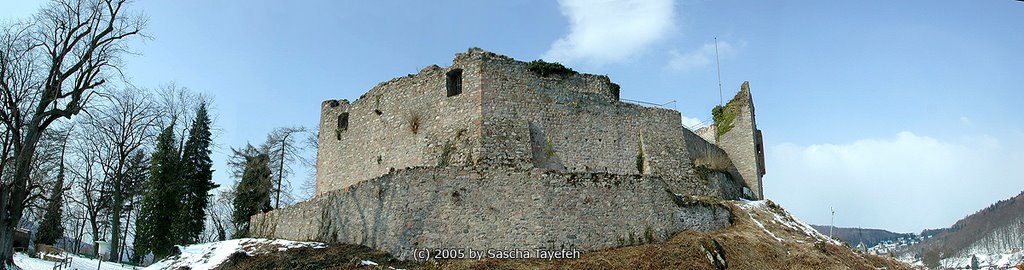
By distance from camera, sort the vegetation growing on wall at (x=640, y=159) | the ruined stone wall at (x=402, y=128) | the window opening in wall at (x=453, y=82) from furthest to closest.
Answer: the vegetation growing on wall at (x=640, y=159) < the window opening in wall at (x=453, y=82) < the ruined stone wall at (x=402, y=128)

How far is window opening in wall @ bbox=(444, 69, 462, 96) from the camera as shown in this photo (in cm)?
2702

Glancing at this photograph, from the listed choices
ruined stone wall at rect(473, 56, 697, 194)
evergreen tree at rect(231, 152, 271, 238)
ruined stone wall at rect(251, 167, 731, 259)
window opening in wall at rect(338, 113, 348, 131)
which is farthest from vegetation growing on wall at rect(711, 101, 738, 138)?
evergreen tree at rect(231, 152, 271, 238)

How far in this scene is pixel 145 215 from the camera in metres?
33.1

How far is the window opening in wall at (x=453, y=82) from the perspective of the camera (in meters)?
27.0

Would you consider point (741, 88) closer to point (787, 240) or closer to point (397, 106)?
point (787, 240)

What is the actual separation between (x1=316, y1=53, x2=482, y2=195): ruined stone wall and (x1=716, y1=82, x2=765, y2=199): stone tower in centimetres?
1352

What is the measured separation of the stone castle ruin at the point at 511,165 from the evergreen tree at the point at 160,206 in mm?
7278

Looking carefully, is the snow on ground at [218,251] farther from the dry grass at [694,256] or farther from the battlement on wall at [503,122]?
the battlement on wall at [503,122]

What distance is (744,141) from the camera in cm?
3366

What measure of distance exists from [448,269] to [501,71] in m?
9.55

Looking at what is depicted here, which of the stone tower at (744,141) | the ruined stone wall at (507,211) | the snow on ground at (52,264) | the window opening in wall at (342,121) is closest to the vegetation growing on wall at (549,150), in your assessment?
the ruined stone wall at (507,211)

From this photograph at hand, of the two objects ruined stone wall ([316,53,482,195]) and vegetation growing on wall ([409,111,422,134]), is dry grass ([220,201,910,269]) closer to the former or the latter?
ruined stone wall ([316,53,482,195])

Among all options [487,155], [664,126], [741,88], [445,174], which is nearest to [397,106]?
[487,155]

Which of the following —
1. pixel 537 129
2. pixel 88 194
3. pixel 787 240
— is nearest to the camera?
pixel 787 240
